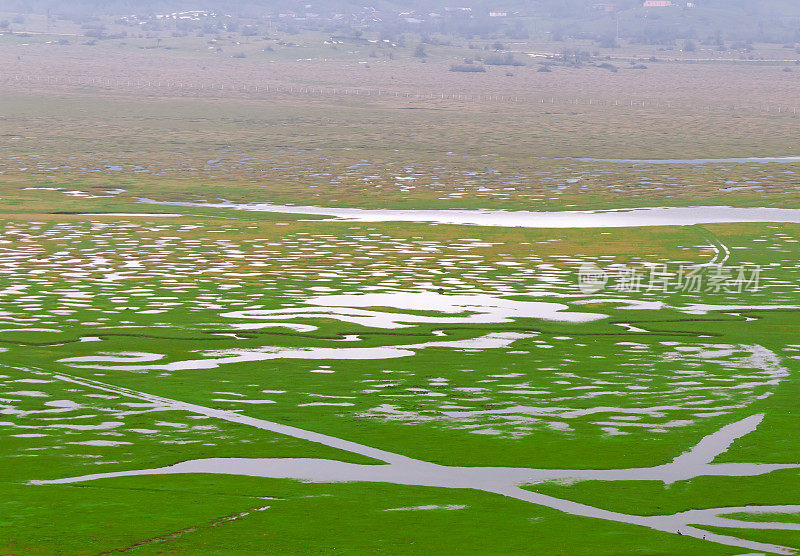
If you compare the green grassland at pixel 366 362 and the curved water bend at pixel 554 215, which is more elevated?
the green grassland at pixel 366 362

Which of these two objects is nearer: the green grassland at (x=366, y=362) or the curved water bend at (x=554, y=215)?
the green grassland at (x=366, y=362)

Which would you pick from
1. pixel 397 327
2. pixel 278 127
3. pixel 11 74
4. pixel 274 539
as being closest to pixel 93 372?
pixel 397 327

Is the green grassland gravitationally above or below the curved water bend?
above

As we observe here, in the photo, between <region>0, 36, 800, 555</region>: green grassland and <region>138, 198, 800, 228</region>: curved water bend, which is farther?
<region>138, 198, 800, 228</region>: curved water bend

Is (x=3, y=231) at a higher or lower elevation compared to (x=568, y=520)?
lower

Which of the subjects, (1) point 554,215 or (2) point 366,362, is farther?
(1) point 554,215

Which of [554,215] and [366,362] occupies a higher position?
[366,362]

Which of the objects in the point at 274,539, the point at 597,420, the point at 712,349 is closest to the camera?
the point at 274,539

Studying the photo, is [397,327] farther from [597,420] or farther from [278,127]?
[278,127]
